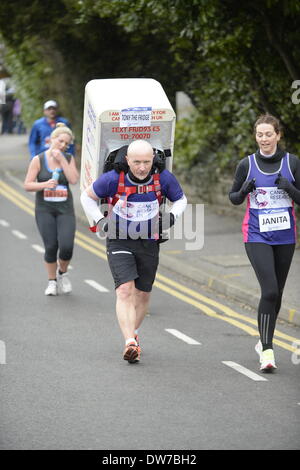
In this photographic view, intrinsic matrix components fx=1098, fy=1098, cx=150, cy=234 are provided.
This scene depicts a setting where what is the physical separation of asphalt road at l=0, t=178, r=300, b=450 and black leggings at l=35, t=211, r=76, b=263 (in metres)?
0.53

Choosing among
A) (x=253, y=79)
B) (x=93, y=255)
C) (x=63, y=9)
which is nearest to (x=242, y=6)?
(x=253, y=79)

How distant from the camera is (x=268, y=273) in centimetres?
879

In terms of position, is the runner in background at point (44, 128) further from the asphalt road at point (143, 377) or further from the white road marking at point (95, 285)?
the asphalt road at point (143, 377)

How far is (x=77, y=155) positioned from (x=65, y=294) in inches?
614

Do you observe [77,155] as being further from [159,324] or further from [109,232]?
[109,232]

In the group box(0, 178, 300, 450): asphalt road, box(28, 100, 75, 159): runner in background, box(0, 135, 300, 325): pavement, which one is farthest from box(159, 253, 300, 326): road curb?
box(28, 100, 75, 159): runner in background

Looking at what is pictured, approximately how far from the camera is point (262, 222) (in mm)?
8797

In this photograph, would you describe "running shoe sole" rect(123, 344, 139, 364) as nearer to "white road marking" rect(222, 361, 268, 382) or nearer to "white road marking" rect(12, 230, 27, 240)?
"white road marking" rect(222, 361, 268, 382)

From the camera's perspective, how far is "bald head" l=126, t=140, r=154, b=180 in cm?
860

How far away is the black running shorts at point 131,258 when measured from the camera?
901 centimetres

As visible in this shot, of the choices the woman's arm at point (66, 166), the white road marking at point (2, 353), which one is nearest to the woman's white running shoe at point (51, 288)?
the woman's arm at point (66, 166)

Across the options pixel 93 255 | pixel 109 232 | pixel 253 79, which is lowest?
pixel 93 255
